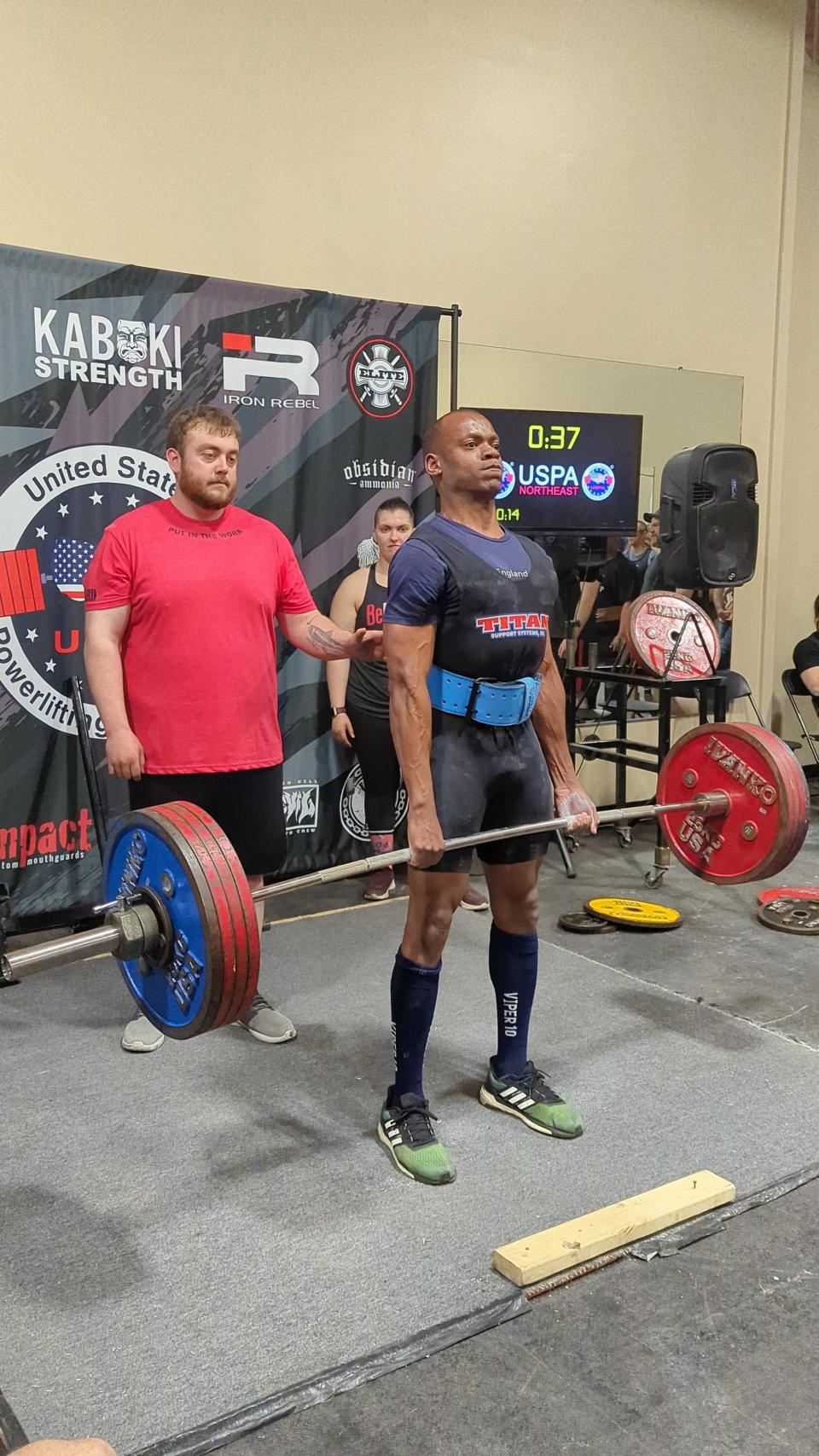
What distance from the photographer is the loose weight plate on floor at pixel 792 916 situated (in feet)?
12.4

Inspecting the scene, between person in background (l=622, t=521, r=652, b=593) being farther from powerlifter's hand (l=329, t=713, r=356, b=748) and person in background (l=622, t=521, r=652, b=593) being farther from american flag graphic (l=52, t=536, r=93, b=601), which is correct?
american flag graphic (l=52, t=536, r=93, b=601)

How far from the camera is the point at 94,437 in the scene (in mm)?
3631

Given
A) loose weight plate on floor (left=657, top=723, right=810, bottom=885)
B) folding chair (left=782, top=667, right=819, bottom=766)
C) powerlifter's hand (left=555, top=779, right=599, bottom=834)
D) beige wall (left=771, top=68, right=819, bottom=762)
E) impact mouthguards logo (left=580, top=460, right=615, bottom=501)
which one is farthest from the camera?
beige wall (left=771, top=68, right=819, bottom=762)

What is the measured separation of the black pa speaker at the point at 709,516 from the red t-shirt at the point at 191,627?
2.16 m

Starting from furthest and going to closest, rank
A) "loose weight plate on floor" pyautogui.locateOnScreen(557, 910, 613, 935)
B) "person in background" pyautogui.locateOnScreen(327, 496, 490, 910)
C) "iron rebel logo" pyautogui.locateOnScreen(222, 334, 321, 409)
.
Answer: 1. "person in background" pyautogui.locateOnScreen(327, 496, 490, 910)
2. "iron rebel logo" pyautogui.locateOnScreen(222, 334, 321, 409)
3. "loose weight plate on floor" pyautogui.locateOnScreen(557, 910, 613, 935)

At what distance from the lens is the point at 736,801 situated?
2.67 m

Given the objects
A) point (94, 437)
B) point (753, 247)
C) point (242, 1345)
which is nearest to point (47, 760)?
point (94, 437)

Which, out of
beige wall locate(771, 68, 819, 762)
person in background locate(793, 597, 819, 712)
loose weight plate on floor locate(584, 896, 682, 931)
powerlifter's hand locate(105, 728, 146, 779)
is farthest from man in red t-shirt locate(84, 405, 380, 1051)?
beige wall locate(771, 68, 819, 762)

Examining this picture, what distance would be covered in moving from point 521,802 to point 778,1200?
913 millimetres

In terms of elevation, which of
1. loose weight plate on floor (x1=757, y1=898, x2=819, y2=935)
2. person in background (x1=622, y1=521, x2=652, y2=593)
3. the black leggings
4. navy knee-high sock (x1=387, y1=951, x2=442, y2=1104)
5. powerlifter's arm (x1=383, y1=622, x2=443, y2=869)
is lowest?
loose weight plate on floor (x1=757, y1=898, x2=819, y2=935)

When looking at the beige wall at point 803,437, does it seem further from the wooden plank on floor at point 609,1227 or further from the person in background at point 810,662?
the wooden plank on floor at point 609,1227

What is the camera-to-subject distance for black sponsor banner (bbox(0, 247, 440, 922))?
139 inches

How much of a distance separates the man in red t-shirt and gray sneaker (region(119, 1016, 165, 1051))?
1.51 ft

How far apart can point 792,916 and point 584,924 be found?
74 cm
